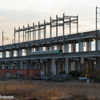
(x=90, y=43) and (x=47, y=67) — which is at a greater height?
(x=90, y=43)

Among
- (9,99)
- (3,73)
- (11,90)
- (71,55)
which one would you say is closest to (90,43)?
(71,55)

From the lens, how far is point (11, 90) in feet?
82.3

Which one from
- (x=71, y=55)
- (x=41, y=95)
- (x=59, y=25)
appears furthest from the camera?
(x=59, y=25)

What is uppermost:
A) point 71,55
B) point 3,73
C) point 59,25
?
point 59,25

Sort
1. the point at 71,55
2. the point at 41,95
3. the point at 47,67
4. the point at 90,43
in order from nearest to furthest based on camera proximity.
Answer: the point at 41,95
the point at 71,55
the point at 90,43
the point at 47,67

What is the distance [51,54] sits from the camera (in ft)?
240

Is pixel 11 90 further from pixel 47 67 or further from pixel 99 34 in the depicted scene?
pixel 47 67

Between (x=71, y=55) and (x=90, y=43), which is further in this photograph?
(x=90, y=43)

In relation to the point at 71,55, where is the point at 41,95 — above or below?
below

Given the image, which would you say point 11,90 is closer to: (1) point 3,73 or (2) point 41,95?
(2) point 41,95

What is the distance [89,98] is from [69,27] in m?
64.5

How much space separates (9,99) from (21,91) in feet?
15.4

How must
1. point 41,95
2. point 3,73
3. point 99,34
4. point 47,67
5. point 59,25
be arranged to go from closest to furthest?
1. point 41,95
2. point 99,34
3. point 3,73
4. point 59,25
5. point 47,67

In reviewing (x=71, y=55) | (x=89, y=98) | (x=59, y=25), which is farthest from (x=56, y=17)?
(x=89, y=98)
